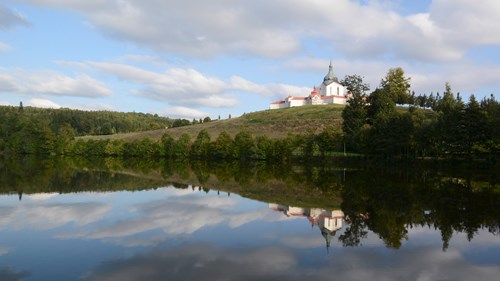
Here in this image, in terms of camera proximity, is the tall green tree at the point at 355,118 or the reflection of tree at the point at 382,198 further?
the tall green tree at the point at 355,118

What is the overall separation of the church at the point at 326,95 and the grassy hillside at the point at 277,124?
1085 cm

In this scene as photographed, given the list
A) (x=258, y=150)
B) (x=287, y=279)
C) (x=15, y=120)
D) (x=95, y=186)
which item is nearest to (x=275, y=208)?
(x=287, y=279)

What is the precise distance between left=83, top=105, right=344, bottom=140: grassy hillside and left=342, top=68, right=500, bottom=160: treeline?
64.7ft

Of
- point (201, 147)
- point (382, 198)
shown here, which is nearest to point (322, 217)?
point (382, 198)

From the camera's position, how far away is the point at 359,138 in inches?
2630

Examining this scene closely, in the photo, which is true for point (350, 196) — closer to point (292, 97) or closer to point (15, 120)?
point (15, 120)

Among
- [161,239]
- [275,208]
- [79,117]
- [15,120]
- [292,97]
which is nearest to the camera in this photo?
[161,239]

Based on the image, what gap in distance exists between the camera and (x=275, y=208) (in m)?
23.2

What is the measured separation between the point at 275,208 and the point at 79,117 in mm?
155043

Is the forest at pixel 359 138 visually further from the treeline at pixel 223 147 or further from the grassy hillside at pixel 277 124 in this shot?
the grassy hillside at pixel 277 124

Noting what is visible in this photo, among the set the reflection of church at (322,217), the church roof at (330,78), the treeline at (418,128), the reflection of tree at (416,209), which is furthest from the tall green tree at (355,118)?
the church roof at (330,78)

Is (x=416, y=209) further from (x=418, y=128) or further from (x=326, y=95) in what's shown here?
(x=326, y=95)

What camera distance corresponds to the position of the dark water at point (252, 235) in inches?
474

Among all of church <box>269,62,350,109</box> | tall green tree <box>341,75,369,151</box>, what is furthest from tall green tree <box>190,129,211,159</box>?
church <box>269,62,350,109</box>
